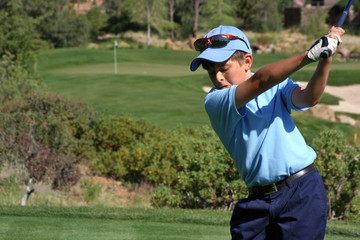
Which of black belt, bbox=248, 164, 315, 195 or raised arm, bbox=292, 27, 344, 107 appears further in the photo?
black belt, bbox=248, 164, 315, 195

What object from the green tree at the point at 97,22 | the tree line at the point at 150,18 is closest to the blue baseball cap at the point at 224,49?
the tree line at the point at 150,18

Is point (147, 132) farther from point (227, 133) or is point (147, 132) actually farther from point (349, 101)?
point (349, 101)

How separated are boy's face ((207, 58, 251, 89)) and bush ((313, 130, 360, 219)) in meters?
4.49

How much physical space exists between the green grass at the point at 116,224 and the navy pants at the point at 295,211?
7.72ft

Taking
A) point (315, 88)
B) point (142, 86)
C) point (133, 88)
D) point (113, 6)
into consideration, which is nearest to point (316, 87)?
point (315, 88)

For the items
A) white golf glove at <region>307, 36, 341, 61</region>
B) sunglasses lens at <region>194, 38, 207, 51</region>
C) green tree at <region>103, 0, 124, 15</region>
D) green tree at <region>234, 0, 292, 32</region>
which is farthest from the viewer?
green tree at <region>103, 0, 124, 15</region>

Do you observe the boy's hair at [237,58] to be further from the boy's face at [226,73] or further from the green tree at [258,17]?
the green tree at [258,17]

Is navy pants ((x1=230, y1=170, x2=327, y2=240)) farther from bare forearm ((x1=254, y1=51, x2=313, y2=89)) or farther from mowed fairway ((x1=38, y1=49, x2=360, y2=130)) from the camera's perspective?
mowed fairway ((x1=38, y1=49, x2=360, y2=130))

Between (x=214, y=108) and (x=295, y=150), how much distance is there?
1.59 ft

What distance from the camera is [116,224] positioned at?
587 cm

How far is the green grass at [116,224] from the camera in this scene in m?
5.40

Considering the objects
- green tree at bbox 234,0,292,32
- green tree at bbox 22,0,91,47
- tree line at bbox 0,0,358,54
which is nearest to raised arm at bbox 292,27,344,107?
tree line at bbox 0,0,358,54

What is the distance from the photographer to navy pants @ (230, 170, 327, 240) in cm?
300

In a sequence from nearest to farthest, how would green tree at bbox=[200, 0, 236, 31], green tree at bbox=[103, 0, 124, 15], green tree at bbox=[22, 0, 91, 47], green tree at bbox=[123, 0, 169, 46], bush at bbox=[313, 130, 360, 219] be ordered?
bush at bbox=[313, 130, 360, 219] < green tree at bbox=[22, 0, 91, 47] < green tree at bbox=[200, 0, 236, 31] < green tree at bbox=[123, 0, 169, 46] < green tree at bbox=[103, 0, 124, 15]
